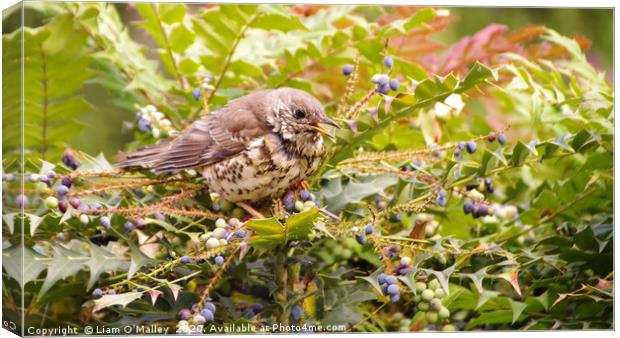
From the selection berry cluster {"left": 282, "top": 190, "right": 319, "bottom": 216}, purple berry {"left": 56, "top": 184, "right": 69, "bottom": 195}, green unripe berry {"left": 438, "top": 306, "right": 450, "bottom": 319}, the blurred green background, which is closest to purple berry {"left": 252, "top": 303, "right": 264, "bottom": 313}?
berry cluster {"left": 282, "top": 190, "right": 319, "bottom": 216}

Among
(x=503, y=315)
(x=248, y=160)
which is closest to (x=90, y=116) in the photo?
(x=248, y=160)

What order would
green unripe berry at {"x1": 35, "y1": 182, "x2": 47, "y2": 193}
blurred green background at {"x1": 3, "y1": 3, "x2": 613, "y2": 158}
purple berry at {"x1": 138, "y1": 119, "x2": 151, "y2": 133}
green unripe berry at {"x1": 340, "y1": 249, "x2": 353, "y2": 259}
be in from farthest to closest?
blurred green background at {"x1": 3, "y1": 3, "x2": 613, "y2": 158}, purple berry at {"x1": 138, "y1": 119, "x2": 151, "y2": 133}, green unripe berry at {"x1": 340, "y1": 249, "x2": 353, "y2": 259}, green unripe berry at {"x1": 35, "y1": 182, "x2": 47, "y2": 193}

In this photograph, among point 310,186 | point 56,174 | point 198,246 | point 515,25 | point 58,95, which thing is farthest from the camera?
point 515,25

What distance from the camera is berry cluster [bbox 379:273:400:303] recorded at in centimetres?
257

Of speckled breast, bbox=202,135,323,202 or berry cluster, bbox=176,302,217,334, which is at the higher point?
speckled breast, bbox=202,135,323,202

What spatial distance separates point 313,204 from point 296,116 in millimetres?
452

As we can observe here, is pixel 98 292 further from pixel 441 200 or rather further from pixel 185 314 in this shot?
pixel 441 200

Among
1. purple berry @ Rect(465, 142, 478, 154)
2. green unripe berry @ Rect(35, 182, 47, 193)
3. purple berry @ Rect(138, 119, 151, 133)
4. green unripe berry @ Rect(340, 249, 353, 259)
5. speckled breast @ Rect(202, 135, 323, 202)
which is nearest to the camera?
green unripe berry @ Rect(35, 182, 47, 193)

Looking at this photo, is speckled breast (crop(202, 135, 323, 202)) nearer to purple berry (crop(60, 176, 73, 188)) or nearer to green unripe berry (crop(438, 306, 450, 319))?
purple berry (crop(60, 176, 73, 188))

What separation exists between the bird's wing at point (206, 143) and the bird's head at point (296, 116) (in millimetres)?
59

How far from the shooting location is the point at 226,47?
3381 mm

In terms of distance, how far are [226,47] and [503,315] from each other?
1.30 m

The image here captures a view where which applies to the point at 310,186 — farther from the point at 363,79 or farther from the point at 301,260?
the point at 363,79

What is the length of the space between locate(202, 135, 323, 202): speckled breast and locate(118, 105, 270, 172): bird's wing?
51 mm
